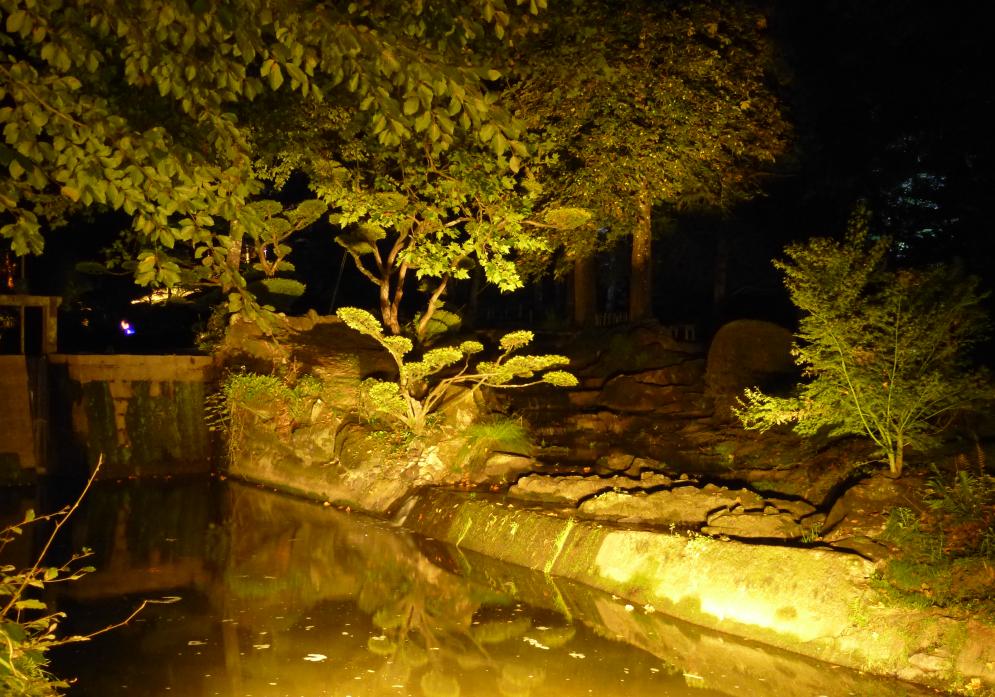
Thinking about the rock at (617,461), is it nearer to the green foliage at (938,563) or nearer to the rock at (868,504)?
the rock at (868,504)

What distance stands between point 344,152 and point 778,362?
8.07m

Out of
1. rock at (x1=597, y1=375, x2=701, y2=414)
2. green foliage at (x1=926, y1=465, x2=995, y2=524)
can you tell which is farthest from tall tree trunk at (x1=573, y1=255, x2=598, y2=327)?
green foliage at (x1=926, y1=465, x2=995, y2=524)

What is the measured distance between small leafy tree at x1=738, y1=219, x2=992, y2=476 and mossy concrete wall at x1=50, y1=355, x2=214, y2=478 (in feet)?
37.6

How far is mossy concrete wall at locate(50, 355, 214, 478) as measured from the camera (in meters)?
15.4

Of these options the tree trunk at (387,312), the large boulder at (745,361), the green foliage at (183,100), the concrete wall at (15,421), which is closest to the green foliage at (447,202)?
the tree trunk at (387,312)

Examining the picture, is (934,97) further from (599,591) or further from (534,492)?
(599,591)

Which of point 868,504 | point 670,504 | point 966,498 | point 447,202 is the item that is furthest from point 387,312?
point 966,498

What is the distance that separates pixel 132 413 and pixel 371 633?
10.5 metres

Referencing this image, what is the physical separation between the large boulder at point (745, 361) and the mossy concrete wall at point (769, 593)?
5.92m

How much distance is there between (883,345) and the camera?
28.0ft

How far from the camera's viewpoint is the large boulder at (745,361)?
46.9ft

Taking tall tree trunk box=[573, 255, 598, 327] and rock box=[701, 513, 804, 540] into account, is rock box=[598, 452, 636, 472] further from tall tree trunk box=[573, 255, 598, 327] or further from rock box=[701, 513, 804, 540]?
tall tree trunk box=[573, 255, 598, 327]

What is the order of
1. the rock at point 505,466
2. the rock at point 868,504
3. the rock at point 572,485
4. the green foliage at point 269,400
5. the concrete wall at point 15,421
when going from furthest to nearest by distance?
the green foliage at point 269,400
the concrete wall at point 15,421
the rock at point 505,466
the rock at point 572,485
the rock at point 868,504

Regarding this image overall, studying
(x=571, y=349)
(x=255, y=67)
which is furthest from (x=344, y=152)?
(x=571, y=349)
